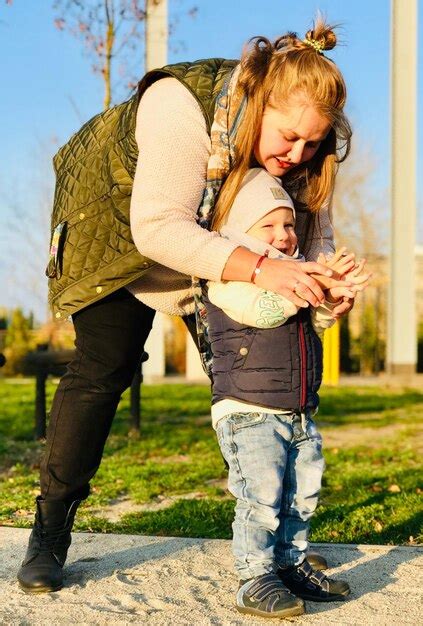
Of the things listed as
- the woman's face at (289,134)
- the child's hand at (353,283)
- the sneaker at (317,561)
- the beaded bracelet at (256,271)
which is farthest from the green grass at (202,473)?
the woman's face at (289,134)

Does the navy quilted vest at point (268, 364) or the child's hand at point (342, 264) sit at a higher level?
the child's hand at point (342, 264)

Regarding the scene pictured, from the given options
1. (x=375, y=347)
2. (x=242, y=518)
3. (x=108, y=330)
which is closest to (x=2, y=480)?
(x=108, y=330)

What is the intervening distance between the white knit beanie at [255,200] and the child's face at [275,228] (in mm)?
15

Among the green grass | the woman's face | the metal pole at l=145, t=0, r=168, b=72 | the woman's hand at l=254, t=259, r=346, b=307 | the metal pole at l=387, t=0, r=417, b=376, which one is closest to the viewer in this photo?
the woman's hand at l=254, t=259, r=346, b=307

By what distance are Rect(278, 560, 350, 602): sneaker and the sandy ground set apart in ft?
0.11

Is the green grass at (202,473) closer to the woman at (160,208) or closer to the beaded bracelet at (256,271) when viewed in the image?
the woman at (160,208)

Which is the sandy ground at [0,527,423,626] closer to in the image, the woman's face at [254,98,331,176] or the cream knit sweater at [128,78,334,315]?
the cream knit sweater at [128,78,334,315]

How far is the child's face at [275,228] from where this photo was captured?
2.73 m

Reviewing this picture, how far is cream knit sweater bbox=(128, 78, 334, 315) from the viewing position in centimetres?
261

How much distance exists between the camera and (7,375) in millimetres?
14789

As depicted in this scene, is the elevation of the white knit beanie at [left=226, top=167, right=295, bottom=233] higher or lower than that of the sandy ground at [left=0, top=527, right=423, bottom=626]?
higher

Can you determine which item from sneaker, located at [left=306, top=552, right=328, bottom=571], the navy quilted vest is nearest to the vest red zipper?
the navy quilted vest

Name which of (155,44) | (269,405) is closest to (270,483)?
(269,405)

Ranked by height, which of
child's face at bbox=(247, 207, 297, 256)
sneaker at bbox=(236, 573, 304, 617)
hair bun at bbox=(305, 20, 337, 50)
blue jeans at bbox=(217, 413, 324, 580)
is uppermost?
hair bun at bbox=(305, 20, 337, 50)
